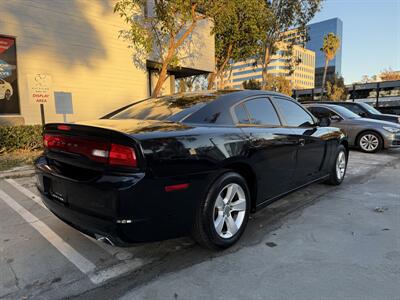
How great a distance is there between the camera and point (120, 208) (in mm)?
2244

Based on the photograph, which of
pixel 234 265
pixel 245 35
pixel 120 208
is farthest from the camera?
pixel 245 35

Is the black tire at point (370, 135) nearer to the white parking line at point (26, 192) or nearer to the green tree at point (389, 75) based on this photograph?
the white parking line at point (26, 192)

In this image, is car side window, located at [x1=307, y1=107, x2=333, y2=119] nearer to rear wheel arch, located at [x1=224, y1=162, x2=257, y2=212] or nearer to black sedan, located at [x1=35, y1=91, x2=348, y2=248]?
black sedan, located at [x1=35, y1=91, x2=348, y2=248]

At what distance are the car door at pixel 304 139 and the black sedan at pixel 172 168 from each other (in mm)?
170

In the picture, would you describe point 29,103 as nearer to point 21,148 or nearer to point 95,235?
point 21,148

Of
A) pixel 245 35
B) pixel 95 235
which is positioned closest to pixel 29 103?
pixel 95 235

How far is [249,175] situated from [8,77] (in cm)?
851

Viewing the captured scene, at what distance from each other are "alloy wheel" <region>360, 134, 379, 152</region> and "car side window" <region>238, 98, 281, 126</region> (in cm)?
666

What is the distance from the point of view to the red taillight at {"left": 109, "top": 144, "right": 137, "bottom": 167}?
2.29 metres

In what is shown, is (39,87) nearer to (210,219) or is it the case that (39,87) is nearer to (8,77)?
(8,77)

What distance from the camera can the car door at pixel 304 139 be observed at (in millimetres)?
3990

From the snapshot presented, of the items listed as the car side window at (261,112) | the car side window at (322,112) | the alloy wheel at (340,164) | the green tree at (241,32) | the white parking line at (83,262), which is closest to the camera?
the white parking line at (83,262)

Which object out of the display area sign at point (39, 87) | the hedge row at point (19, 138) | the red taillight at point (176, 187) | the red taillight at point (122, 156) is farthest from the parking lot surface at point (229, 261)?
the hedge row at point (19, 138)

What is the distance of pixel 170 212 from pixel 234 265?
2.54 feet
